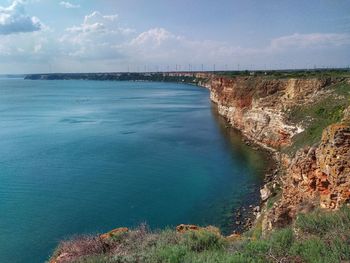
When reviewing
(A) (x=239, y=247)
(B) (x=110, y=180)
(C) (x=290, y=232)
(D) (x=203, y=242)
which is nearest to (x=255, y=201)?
(B) (x=110, y=180)

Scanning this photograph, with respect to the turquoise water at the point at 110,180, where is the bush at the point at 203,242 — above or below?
above

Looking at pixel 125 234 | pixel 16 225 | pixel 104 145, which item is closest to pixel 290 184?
pixel 125 234

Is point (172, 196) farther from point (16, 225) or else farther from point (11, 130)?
point (11, 130)

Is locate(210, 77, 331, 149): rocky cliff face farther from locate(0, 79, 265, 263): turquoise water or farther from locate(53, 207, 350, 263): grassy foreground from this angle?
locate(53, 207, 350, 263): grassy foreground

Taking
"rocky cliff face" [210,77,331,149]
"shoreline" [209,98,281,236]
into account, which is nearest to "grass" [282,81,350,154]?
"rocky cliff face" [210,77,331,149]

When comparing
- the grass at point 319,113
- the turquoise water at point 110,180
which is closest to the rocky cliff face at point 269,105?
the grass at point 319,113

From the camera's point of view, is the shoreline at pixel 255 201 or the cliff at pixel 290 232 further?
the shoreline at pixel 255 201

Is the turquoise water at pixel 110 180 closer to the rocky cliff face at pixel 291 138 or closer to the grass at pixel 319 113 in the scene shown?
the rocky cliff face at pixel 291 138
